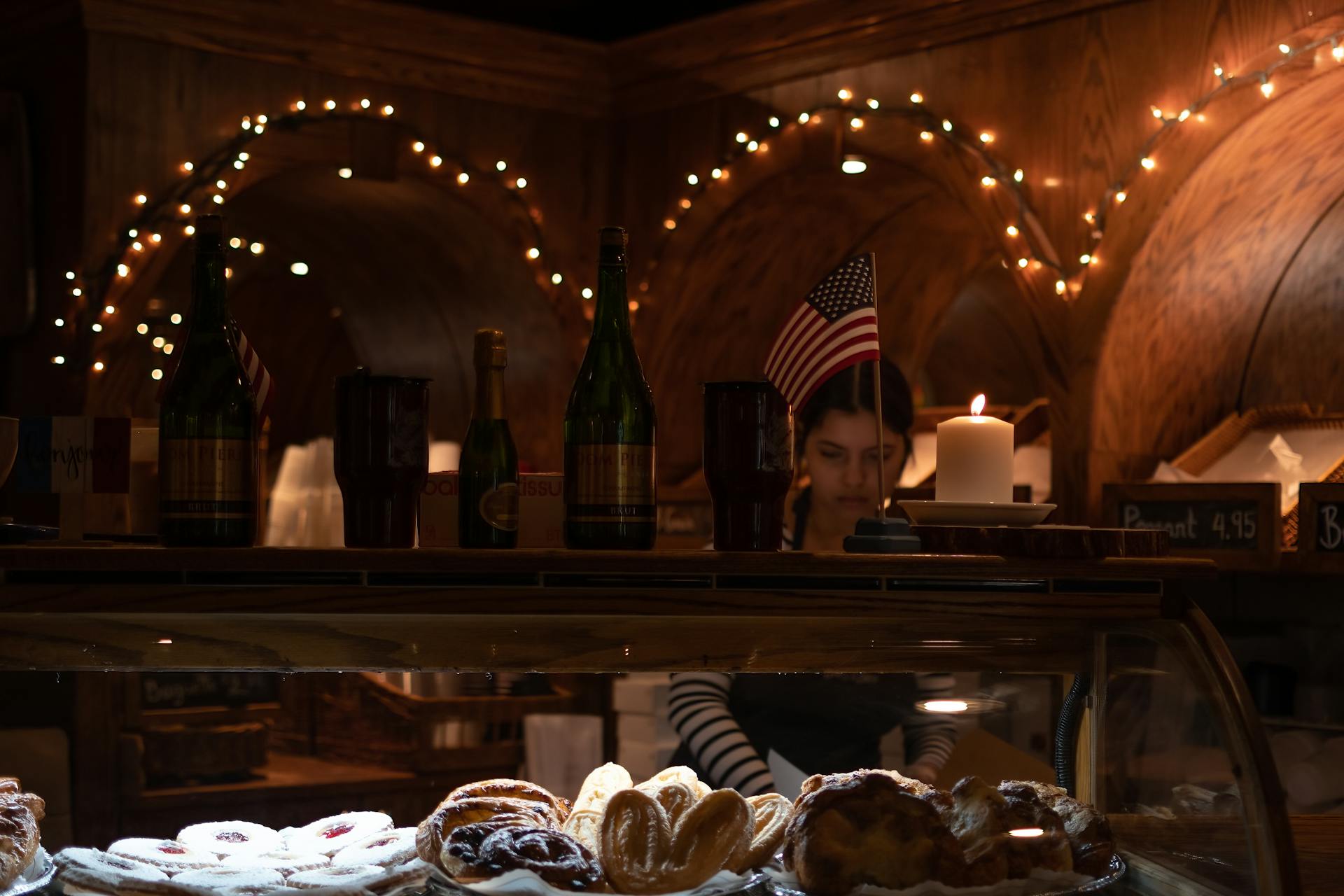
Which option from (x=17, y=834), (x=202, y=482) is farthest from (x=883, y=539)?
(x=17, y=834)

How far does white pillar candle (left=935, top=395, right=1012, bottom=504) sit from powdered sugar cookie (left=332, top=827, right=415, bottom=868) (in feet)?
Answer: 2.34

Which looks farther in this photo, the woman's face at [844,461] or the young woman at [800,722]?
the woman's face at [844,461]

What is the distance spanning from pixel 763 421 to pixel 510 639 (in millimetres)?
358

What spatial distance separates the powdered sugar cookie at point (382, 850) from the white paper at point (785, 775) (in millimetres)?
553

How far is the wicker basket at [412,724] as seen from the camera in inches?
68.2

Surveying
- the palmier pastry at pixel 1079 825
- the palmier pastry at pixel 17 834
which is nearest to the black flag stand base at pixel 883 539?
the palmier pastry at pixel 1079 825

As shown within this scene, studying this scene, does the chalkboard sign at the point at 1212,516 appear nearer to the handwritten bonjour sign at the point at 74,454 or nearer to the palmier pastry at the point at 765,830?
the palmier pastry at the point at 765,830

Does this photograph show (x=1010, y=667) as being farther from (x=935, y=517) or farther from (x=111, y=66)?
(x=111, y=66)

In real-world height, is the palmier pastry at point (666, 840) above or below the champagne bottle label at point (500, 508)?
below

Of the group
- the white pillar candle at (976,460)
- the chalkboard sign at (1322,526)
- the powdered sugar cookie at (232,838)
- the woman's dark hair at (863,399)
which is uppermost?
the woman's dark hair at (863,399)

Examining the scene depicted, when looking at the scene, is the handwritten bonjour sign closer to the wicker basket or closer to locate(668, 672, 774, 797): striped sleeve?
the wicker basket

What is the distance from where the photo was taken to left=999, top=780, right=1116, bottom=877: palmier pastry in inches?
64.1

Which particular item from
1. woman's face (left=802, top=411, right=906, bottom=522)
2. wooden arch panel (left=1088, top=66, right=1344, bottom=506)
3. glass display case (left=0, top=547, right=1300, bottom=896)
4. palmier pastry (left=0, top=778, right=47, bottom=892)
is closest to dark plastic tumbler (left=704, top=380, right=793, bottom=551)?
glass display case (left=0, top=547, right=1300, bottom=896)

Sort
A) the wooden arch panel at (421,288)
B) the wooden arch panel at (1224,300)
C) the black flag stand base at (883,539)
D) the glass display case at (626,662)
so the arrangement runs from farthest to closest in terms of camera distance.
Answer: the wooden arch panel at (421,288) < the wooden arch panel at (1224,300) < the black flag stand base at (883,539) < the glass display case at (626,662)
